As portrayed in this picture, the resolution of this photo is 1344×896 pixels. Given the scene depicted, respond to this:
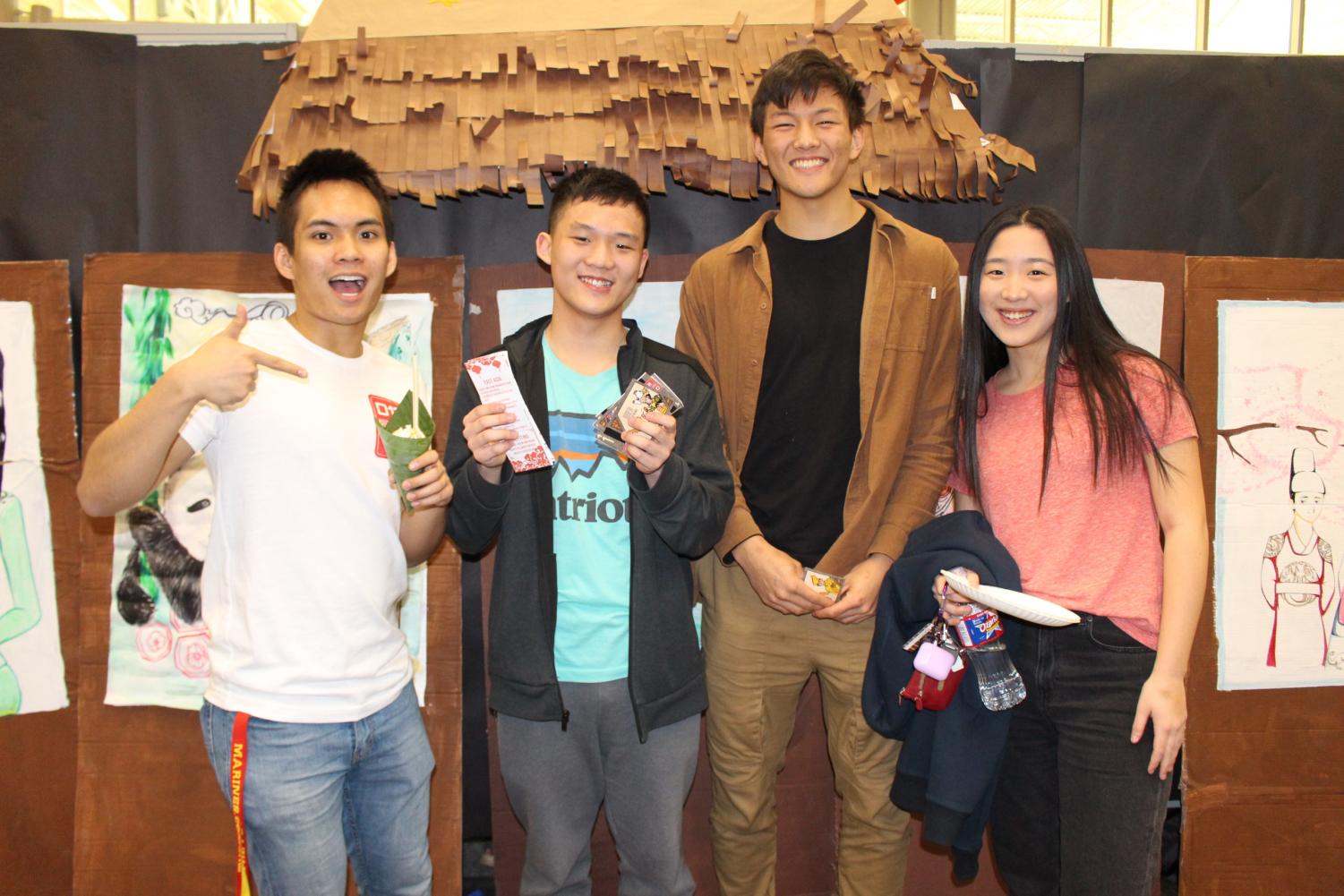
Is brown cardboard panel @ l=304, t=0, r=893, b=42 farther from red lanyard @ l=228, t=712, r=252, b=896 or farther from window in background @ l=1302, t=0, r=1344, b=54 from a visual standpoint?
window in background @ l=1302, t=0, r=1344, b=54

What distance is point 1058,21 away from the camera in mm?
7258

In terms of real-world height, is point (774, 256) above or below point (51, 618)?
above

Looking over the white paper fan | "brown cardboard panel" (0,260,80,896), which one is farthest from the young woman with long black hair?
"brown cardboard panel" (0,260,80,896)

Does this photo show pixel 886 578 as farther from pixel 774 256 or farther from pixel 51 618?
pixel 51 618

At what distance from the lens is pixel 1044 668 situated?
1954mm

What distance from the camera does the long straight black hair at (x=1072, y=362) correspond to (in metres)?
1.91

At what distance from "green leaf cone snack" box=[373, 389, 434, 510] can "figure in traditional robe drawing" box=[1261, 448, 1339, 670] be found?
2.72m

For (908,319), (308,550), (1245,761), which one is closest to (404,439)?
(308,550)

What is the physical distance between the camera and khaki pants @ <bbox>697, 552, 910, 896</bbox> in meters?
2.28

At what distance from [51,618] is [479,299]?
166 cm

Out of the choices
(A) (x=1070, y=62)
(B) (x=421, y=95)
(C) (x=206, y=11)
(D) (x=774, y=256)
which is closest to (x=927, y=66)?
(A) (x=1070, y=62)

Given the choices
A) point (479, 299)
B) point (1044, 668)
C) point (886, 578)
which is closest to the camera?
point (1044, 668)

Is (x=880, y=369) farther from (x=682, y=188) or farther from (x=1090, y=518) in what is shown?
(x=682, y=188)

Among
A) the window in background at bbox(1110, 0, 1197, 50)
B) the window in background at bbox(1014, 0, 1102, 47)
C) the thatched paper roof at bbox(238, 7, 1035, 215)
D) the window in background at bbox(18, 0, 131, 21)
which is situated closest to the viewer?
the thatched paper roof at bbox(238, 7, 1035, 215)
